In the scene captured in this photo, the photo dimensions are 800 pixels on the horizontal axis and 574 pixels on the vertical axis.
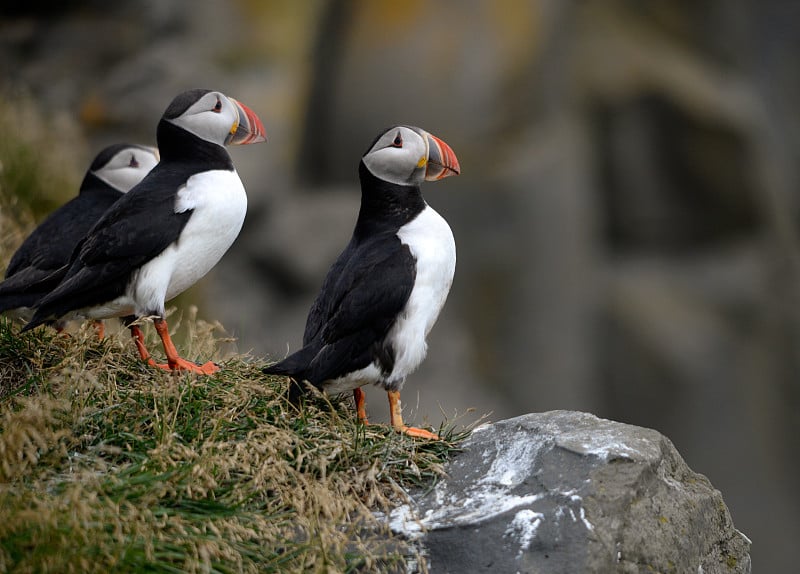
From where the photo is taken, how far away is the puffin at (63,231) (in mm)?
4320

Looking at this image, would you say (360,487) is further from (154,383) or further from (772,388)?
(772,388)

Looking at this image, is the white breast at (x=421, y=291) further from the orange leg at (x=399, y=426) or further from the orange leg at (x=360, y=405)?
the orange leg at (x=360, y=405)

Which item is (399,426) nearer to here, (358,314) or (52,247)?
(358,314)

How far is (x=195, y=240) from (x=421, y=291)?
3.39ft

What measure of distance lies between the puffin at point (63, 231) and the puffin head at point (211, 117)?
747 mm

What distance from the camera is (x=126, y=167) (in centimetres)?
507

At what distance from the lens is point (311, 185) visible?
414 inches

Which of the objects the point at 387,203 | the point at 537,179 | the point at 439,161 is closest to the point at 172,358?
the point at 387,203

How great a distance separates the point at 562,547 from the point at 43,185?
5351mm

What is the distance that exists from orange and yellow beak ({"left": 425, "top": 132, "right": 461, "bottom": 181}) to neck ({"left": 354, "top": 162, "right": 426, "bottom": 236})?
0.10 meters

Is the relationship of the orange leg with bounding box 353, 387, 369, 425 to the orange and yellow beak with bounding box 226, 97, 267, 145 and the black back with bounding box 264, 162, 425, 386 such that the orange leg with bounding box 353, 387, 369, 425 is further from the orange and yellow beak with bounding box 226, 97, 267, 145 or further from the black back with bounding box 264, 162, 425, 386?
the orange and yellow beak with bounding box 226, 97, 267, 145

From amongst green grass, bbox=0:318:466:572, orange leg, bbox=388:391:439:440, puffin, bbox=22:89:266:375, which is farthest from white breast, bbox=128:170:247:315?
orange leg, bbox=388:391:439:440

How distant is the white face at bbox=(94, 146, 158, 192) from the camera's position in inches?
198

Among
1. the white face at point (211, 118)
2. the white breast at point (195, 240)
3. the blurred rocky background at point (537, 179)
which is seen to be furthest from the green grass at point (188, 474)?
the blurred rocky background at point (537, 179)
